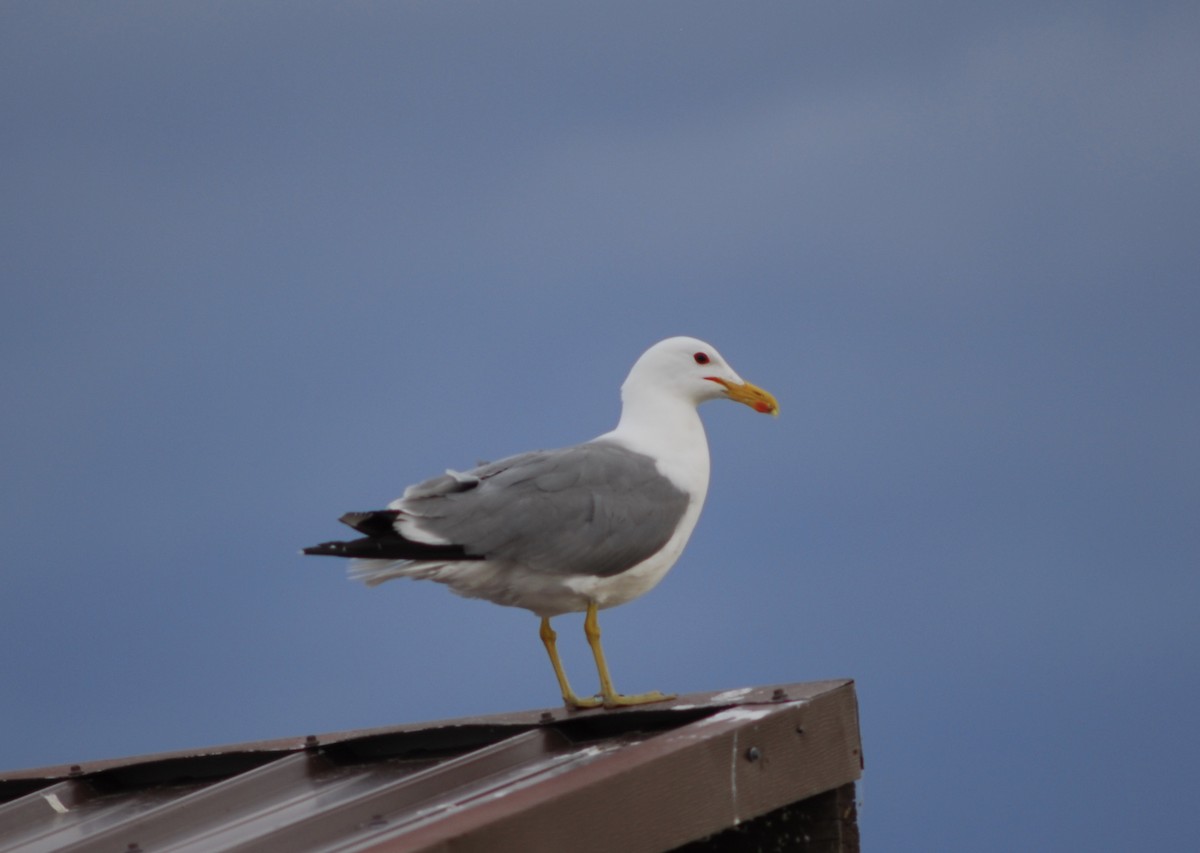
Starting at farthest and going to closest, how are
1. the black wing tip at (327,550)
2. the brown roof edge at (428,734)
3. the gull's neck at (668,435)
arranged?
the gull's neck at (668,435), the black wing tip at (327,550), the brown roof edge at (428,734)

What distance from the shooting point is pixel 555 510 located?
5.45 m

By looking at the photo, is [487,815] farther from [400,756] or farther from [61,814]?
[61,814]

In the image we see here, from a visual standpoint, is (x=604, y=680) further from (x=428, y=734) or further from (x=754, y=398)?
(x=754, y=398)

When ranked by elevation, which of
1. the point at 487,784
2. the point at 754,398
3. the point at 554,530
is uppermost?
the point at 754,398

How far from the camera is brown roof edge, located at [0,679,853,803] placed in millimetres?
4648

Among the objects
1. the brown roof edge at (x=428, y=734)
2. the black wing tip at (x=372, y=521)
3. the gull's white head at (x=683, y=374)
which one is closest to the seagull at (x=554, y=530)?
the black wing tip at (x=372, y=521)

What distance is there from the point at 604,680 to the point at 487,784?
1.32 m

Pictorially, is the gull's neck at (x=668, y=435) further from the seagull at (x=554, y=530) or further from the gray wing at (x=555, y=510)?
the gray wing at (x=555, y=510)

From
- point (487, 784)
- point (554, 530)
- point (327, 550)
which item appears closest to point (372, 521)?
point (327, 550)

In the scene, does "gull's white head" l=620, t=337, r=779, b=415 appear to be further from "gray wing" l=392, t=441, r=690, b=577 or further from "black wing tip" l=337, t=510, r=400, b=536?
"black wing tip" l=337, t=510, r=400, b=536

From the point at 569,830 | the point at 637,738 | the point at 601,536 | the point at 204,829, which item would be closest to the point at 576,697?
the point at 601,536

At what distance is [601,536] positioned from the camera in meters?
5.50

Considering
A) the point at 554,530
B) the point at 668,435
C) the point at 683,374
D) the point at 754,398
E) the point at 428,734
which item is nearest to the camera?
the point at 428,734

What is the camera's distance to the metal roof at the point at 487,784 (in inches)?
137
